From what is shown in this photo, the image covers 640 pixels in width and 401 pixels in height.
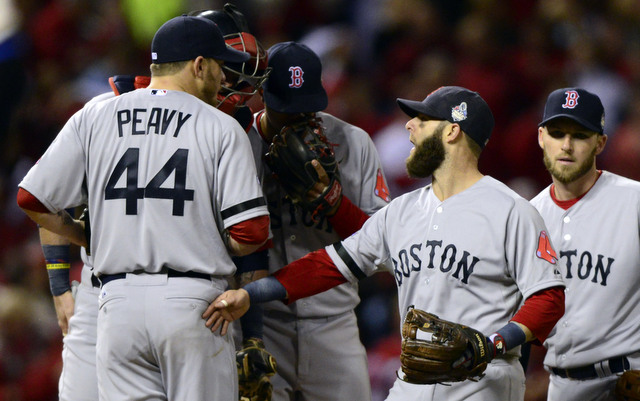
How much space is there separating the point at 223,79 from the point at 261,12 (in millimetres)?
4010

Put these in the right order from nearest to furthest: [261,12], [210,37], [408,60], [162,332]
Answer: [162,332] < [210,37] < [408,60] < [261,12]

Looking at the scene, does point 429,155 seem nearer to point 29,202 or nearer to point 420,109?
point 420,109

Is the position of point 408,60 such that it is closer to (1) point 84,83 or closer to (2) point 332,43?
(2) point 332,43

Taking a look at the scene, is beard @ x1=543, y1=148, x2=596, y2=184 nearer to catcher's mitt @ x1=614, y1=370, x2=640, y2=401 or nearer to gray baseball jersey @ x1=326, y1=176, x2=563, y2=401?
gray baseball jersey @ x1=326, y1=176, x2=563, y2=401

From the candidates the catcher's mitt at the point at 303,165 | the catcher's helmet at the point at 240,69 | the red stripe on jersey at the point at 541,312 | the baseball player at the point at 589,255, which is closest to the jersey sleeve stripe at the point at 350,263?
the catcher's mitt at the point at 303,165

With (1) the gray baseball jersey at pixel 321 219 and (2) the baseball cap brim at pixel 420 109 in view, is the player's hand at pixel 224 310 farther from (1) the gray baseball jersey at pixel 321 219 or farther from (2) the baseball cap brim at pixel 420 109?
(2) the baseball cap brim at pixel 420 109

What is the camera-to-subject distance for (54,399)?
20.3 feet

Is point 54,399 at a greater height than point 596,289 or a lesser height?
lesser

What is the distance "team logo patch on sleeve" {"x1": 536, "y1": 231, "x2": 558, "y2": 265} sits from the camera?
325 cm

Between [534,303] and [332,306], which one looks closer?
[534,303]

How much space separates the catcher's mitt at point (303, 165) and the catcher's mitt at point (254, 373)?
27.5 inches

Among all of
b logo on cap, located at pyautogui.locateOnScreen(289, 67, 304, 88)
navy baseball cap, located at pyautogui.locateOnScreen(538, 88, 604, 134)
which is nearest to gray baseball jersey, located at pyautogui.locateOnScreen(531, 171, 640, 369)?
navy baseball cap, located at pyautogui.locateOnScreen(538, 88, 604, 134)

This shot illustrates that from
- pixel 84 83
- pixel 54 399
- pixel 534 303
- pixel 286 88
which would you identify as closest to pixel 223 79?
pixel 286 88

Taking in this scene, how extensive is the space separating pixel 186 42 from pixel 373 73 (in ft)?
13.0
